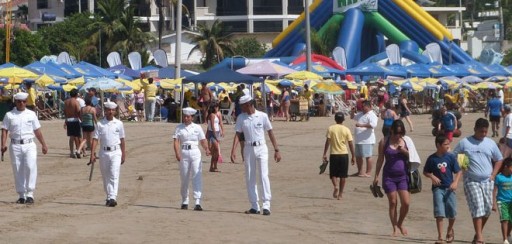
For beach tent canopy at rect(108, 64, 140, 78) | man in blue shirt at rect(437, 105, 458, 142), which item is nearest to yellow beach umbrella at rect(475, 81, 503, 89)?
beach tent canopy at rect(108, 64, 140, 78)

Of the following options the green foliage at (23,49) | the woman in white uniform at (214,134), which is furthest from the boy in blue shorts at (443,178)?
the green foliage at (23,49)

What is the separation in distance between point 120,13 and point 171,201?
2316 inches

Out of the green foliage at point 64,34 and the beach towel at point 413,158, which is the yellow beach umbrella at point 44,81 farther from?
the green foliage at point 64,34

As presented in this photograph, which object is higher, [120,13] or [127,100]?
[120,13]

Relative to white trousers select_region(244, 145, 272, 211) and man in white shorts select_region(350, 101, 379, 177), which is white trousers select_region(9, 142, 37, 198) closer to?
white trousers select_region(244, 145, 272, 211)

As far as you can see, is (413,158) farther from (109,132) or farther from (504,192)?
(109,132)

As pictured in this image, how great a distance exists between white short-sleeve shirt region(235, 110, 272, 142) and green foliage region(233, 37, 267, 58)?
65.6 m

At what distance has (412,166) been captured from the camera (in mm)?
12508

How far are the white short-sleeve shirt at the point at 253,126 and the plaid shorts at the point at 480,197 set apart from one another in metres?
3.30

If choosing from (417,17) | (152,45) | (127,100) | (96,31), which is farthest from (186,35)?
(127,100)

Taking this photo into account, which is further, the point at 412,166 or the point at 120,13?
the point at 120,13

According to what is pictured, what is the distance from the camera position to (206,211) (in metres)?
15.1

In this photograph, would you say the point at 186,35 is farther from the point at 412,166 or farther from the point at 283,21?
the point at 412,166

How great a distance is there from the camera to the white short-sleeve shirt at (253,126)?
1443 cm
